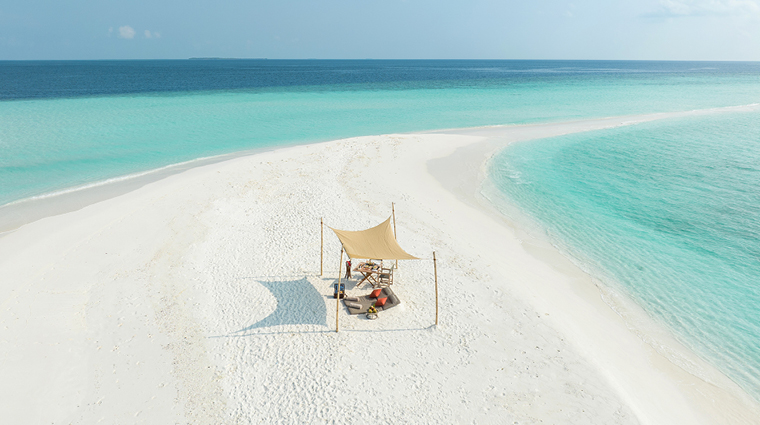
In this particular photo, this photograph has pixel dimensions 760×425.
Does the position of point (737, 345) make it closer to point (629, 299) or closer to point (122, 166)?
point (629, 299)

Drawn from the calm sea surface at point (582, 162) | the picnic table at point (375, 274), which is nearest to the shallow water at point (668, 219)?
the calm sea surface at point (582, 162)

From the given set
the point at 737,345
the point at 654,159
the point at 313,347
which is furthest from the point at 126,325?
the point at 654,159

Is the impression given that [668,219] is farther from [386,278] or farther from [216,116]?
[216,116]

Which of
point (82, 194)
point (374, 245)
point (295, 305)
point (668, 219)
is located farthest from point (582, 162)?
point (82, 194)

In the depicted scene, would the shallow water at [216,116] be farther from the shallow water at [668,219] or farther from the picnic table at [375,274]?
the picnic table at [375,274]

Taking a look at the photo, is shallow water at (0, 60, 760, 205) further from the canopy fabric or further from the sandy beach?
the canopy fabric

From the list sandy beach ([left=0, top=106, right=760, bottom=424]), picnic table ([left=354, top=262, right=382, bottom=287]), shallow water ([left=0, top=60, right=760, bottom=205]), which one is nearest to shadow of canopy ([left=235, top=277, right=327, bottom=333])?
sandy beach ([left=0, top=106, right=760, bottom=424])
